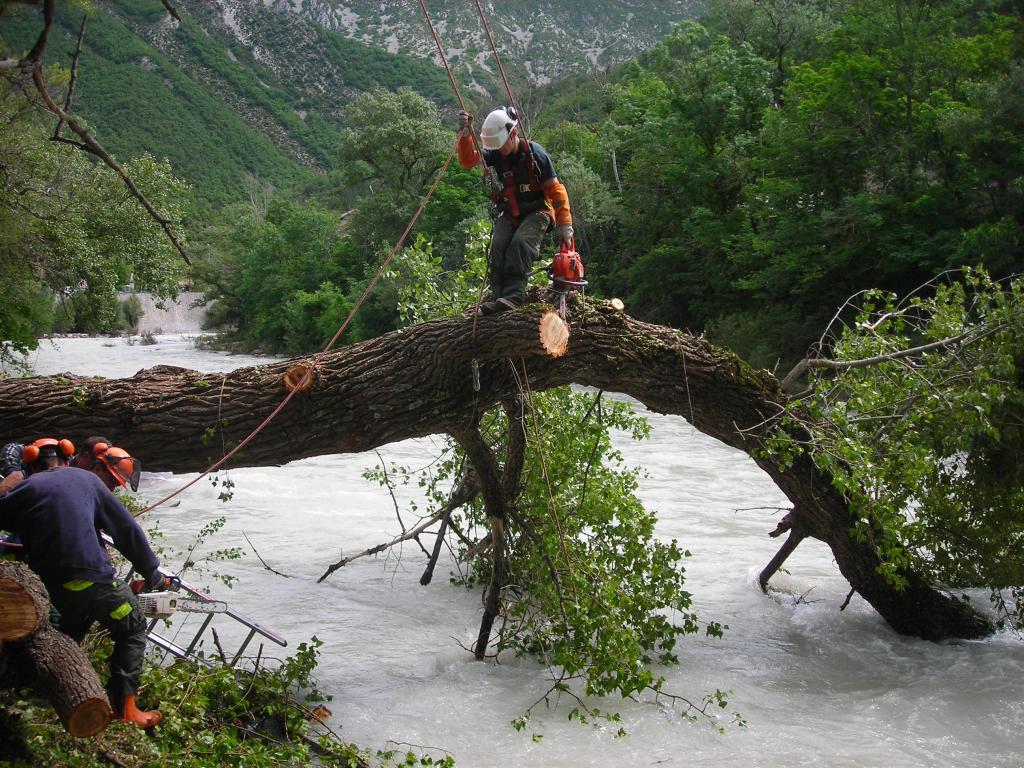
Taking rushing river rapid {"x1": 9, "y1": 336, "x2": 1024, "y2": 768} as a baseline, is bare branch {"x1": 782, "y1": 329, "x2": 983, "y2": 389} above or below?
above

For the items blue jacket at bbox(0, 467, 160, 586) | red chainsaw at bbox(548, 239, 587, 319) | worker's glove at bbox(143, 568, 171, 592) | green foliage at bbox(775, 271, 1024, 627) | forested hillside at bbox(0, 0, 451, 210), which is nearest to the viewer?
blue jacket at bbox(0, 467, 160, 586)

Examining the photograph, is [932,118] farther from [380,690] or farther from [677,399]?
[380,690]

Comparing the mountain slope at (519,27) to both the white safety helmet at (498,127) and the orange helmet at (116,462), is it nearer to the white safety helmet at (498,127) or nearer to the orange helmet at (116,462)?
the white safety helmet at (498,127)

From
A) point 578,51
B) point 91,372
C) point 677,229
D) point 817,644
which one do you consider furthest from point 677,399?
point 578,51

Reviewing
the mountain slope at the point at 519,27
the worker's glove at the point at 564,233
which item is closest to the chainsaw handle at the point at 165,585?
the worker's glove at the point at 564,233

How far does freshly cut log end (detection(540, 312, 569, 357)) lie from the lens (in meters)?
5.91

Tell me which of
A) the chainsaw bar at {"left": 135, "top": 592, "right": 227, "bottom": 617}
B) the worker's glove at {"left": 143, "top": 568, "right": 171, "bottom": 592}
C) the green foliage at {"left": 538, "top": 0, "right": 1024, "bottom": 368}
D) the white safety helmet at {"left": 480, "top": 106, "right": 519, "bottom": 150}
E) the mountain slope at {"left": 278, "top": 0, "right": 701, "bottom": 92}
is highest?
the mountain slope at {"left": 278, "top": 0, "right": 701, "bottom": 92}

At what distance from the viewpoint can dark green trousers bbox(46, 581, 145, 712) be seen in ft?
14.9

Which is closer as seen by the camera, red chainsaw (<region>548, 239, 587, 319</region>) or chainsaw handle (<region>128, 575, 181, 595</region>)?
chainsaw handle (<region>128, 575, 181, 595</region>)

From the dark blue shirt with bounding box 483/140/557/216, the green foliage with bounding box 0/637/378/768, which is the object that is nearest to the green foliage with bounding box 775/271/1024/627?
the dark blue shirt with bounding box 483/140/557/216

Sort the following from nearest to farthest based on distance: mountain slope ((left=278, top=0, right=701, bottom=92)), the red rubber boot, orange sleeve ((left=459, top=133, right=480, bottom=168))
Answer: the red rubber boot, orange sleeve ((left=459, top=133, right=480, bottom=168)), mountain slope ((left=278, top=0, right=701, bottom=92))

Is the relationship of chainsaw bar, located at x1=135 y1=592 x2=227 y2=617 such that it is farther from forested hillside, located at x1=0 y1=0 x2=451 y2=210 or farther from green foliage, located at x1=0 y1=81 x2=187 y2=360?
forested hillside, located at x1=0 y1=0 x2=451 y2=210

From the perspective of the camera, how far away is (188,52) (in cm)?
11712

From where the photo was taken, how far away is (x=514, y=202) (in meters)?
6.50
